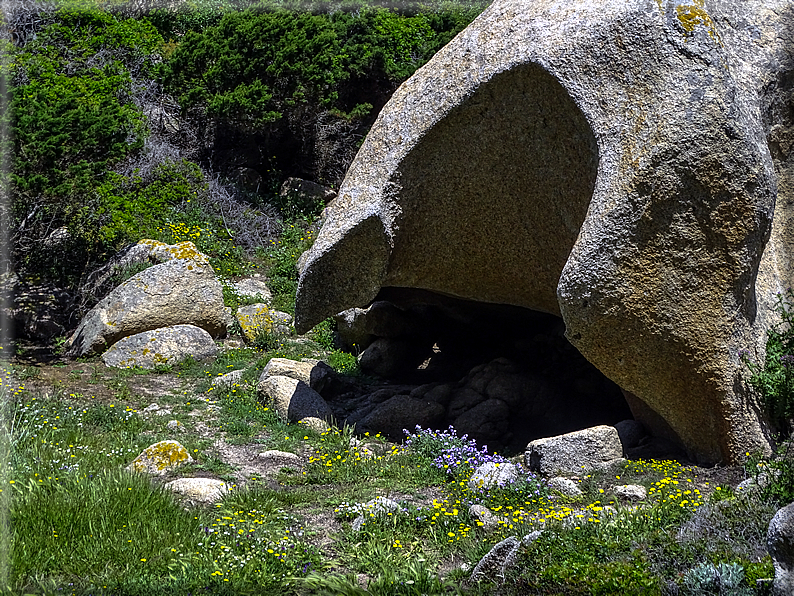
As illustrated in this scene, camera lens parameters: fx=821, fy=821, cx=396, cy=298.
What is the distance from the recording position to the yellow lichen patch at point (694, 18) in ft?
20.5

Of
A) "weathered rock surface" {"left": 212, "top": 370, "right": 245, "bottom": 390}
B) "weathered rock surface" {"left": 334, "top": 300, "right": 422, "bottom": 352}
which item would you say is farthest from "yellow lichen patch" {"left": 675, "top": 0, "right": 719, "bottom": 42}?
"weathered rock surface" {"left": 212, "top": 370, "right": 245, "bottom": 390}

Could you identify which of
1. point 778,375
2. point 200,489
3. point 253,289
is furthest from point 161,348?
point 778,375

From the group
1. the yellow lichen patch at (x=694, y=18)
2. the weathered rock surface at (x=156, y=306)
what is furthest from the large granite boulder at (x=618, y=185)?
the weathered rock surface at (x=156, y=306)

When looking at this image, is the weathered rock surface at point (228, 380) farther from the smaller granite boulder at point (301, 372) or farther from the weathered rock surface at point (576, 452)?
the weathered rock surface at point (576, 452)

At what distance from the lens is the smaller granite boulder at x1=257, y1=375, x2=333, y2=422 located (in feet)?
27.3

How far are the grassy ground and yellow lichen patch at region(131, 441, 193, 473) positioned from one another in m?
0.13

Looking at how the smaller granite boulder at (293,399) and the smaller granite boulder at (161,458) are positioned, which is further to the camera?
the smaller granite boulder at (293,399)

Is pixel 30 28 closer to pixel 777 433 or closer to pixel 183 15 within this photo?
pixel 183 15

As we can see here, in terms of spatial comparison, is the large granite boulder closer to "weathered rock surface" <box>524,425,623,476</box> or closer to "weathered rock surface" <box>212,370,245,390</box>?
"weathered rock surface" <box>524,425,623,476</box>

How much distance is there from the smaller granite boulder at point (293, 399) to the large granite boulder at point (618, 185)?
44.6 inches

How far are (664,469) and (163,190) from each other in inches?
354

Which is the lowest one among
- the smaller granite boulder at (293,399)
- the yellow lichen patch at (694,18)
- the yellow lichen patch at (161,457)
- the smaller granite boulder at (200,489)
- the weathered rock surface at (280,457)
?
the weathered rock surface at (280,457)

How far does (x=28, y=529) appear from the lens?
198 inches

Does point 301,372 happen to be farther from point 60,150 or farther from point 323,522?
point 60,150
